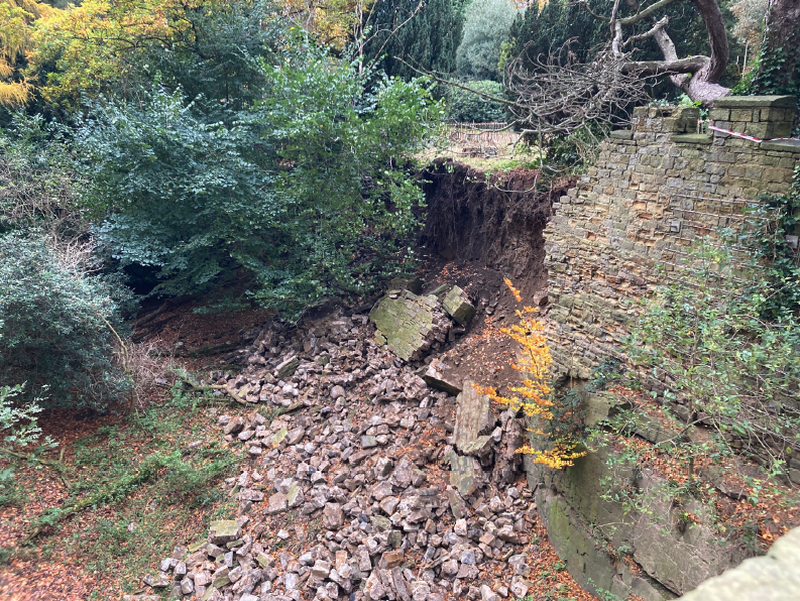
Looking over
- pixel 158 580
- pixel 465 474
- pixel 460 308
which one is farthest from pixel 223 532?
pixel 460 308

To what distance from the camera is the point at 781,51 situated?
5074 millimetres

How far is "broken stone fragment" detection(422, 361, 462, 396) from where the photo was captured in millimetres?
7977

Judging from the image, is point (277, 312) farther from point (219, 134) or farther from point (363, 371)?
point (219, 134)

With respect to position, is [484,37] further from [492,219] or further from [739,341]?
[739,341]

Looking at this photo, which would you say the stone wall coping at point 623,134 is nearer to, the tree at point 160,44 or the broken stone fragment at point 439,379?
the broken stone fragment at point 439,379

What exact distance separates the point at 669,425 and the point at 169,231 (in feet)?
31.5

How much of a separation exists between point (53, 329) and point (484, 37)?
1692 centimetres

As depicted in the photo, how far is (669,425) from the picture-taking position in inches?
204

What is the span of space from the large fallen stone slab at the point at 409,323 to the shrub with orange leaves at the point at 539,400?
197 centimetres

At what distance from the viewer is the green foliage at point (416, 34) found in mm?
13445

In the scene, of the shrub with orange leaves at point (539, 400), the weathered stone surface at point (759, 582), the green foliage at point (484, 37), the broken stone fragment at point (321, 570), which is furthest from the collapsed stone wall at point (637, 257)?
the green foliage at point (484, 37)

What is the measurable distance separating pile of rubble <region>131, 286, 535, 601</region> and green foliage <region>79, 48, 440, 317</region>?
98.8 inches

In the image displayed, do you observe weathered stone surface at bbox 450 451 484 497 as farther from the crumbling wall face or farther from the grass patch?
the grass patch

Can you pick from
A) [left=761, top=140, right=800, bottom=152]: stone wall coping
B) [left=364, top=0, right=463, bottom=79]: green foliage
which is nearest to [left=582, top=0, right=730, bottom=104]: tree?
[left=761, top=140, right=800, bottom=152]: stone wall coping
